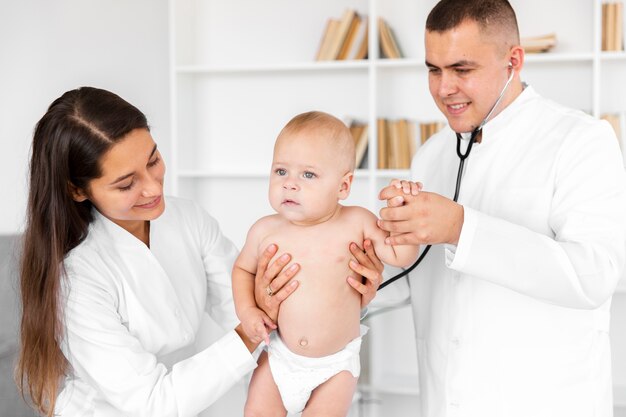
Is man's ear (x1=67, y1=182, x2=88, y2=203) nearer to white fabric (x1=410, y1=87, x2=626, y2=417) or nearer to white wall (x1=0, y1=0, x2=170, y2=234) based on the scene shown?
white fabric (x1=410, y1=87, x2=626, y2=417)

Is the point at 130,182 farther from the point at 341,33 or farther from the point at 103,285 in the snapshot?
the point at 341,33

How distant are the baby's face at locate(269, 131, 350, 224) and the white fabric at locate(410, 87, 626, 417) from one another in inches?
11.7

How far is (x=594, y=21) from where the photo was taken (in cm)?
340

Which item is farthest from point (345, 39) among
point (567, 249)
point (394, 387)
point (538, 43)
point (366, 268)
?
point (567, 249)

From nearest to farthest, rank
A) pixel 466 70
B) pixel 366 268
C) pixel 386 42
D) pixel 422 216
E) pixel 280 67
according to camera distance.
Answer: pixel 422 216 < pixel 366 268 < pixel 466 70 < pixel 386 42 < pixel 280 67

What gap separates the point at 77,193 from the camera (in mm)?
1912

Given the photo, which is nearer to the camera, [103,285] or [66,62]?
[103,285]

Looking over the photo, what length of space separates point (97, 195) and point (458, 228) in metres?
0.85

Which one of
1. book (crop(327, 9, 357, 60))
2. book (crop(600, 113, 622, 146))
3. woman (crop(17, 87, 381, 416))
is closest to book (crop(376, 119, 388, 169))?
book (crop(327, 9, 357, 60))

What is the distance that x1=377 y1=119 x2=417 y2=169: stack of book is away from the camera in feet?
12.0

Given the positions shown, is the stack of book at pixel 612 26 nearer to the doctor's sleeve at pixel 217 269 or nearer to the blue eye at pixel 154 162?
the doctor's sleeve at pixel 217 269

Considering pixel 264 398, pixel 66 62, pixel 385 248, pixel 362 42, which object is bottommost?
pixel 264 398

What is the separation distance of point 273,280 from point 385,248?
0.84ft

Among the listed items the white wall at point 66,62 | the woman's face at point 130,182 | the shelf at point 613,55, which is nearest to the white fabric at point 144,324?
the woman's face at point 130,182
